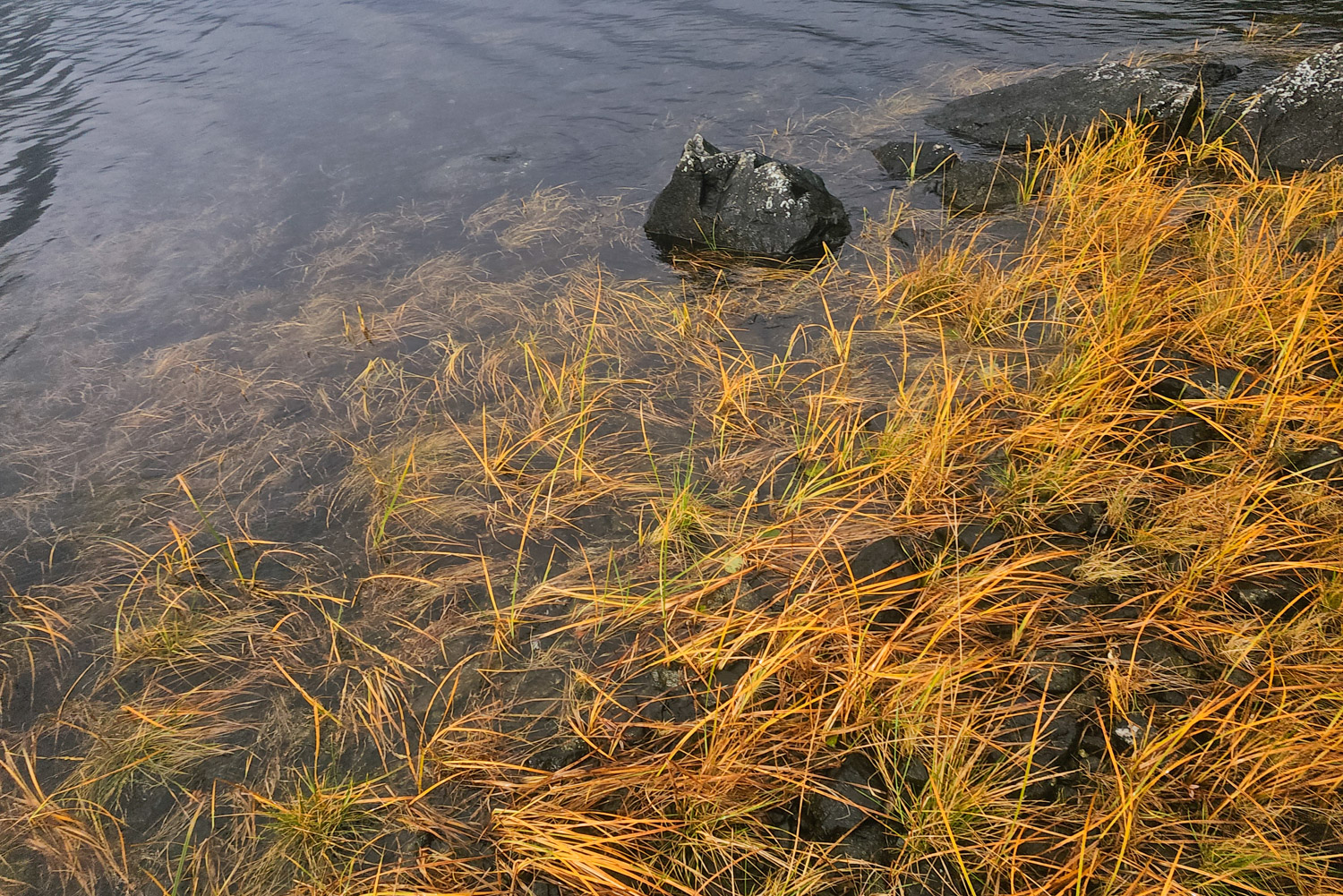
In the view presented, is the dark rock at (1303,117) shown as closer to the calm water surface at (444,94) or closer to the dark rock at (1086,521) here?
the calm water surface at (444,94)

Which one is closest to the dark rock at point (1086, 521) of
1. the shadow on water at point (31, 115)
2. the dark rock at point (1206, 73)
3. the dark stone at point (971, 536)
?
the dark stone at point (971, 536)

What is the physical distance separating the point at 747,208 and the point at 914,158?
5.46ft

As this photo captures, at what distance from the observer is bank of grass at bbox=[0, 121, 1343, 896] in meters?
2.33

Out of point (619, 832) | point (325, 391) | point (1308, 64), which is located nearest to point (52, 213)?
point (325, 391)

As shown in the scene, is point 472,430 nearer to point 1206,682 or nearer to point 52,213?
point 1206,682

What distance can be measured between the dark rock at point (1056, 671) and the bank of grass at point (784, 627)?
0.01 m

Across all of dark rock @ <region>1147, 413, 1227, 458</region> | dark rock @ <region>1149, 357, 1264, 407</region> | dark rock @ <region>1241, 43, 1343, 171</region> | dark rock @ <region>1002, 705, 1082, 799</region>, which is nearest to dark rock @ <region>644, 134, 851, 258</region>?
dark rock @ <region>1149, 357, 1264, 407</region>

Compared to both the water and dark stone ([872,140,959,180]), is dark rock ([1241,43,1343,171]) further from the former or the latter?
the water

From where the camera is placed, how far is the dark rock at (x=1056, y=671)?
2.60 metres

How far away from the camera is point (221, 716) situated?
302 centimetres

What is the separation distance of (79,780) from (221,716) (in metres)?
0.49

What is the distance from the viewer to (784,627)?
2.72 metres

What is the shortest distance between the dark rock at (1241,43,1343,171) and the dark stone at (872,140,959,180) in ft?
7.09

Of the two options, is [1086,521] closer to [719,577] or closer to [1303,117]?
[719,577]
